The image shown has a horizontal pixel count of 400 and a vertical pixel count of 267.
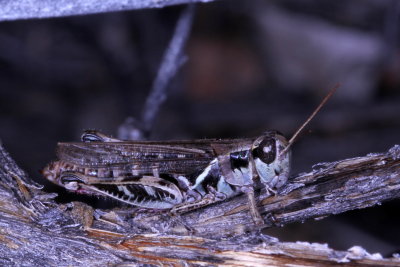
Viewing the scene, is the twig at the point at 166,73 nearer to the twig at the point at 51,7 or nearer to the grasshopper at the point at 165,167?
the grasshopper at the point at 165,167

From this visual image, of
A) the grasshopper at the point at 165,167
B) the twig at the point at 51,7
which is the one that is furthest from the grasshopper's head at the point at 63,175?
the twig at the point at 51,7

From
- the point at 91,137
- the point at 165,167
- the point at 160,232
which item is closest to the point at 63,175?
the point at 91,137

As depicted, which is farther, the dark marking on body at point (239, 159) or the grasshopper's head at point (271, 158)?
the dark marking on body at point (239, 159)

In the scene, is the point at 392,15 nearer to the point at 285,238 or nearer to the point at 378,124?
the point at 378,124

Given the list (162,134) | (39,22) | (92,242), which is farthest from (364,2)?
→ (92,242)

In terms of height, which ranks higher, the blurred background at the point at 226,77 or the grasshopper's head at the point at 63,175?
the blurred background at the point at 226,77

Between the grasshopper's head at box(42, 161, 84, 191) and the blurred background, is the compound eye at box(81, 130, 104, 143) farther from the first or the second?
the blurred background

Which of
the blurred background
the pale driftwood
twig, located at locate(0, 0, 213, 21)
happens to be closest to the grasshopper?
the pale driftwood

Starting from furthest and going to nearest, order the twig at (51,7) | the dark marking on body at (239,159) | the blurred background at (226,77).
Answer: the blurred background at (226,77) < the dark marking on body at (239,159) < the twig at (51,7)

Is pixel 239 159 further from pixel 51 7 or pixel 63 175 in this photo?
pixel 51 7
